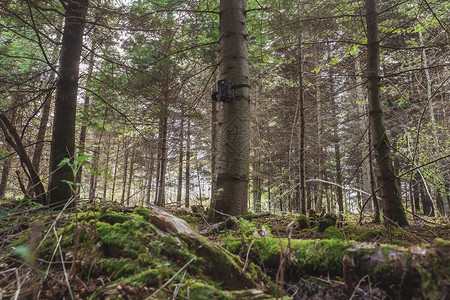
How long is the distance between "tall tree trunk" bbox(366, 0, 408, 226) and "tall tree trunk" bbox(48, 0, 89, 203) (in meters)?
4.37

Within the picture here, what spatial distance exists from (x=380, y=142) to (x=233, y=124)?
2162mm

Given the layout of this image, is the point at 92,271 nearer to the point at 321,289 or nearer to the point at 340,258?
the point at 321,289

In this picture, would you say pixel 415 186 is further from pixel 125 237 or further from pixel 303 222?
pixel 125 237

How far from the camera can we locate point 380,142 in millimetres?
3297

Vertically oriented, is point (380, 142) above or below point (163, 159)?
below

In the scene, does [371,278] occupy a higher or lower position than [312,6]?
lower

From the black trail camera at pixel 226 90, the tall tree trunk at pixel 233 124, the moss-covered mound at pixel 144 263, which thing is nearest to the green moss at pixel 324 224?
the tall tree trunk at pixel 233 124

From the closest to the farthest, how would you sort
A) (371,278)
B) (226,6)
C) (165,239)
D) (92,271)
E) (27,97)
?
(371,278) < (92,271) < (165,239) < (226,6) < (27,97)

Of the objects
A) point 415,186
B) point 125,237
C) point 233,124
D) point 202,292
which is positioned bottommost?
point 202,292

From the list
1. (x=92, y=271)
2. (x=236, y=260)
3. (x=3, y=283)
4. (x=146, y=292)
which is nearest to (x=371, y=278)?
(x=236, y=260)

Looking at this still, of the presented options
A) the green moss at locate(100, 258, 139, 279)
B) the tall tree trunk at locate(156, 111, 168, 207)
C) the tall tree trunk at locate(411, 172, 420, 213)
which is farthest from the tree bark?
the tall tree trunk at locate(411, 172, 420, 213)

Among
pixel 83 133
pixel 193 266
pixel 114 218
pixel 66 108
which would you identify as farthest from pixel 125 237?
pixel 83 133

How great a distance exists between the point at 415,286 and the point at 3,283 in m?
2.05

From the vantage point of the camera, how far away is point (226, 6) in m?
3.59
